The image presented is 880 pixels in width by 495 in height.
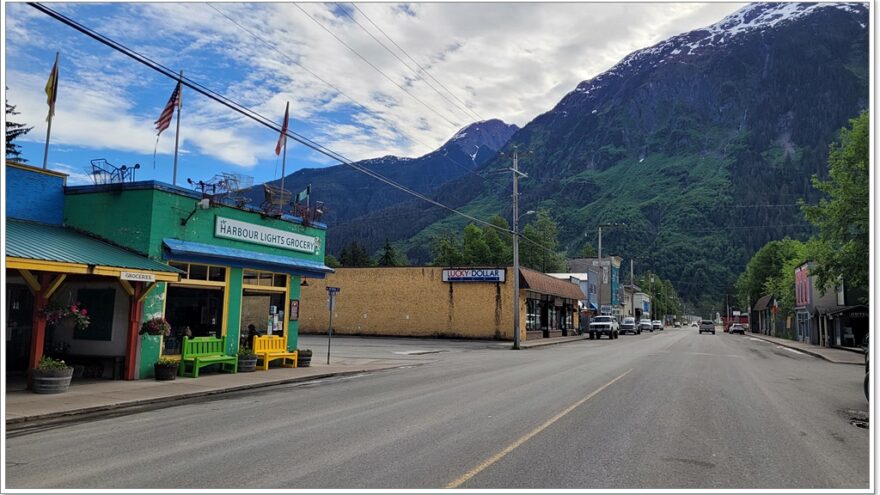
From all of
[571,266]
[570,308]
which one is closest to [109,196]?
[570,308]

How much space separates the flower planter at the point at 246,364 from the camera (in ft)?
58.7

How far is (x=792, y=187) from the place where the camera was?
17375cm

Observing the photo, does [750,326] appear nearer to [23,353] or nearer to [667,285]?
[667,285]

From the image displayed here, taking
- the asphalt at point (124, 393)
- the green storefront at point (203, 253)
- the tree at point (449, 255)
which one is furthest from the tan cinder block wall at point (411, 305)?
the tree at point (449, 255)

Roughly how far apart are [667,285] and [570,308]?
89.5 metres

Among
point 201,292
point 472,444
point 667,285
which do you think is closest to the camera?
point 472,444

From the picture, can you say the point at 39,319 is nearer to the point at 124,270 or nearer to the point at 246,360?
the point at 124,270

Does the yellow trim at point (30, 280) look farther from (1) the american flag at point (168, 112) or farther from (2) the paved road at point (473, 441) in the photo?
(1) the american flag at point (168, 112)

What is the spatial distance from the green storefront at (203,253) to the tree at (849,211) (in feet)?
84.0

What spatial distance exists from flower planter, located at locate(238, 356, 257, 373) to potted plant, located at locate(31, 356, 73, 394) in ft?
18.3

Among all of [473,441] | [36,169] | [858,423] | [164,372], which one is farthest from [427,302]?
[473,441]

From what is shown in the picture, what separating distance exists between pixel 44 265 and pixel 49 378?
2.34m

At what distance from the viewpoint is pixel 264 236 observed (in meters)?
19.8

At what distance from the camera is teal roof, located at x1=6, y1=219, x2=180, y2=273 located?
12.6 meters
